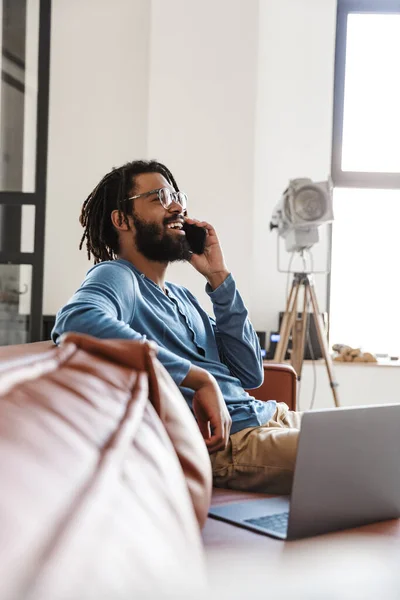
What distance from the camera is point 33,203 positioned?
175 inches

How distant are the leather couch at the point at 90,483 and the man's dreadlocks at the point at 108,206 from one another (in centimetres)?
127

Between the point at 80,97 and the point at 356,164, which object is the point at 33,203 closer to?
the point at 80,97

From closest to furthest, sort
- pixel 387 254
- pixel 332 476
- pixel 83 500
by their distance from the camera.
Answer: pixel 83 500 → pixel 332 476 → pixel 387 254

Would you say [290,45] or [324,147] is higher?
[290,45]

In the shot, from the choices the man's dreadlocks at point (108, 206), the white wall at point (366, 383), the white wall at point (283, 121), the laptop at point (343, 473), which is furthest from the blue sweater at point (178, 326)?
the white wall at point (283, 121)

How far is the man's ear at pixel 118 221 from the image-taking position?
1889mm

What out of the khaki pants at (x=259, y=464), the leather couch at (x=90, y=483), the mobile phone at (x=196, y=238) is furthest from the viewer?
the mobile phone at (x=196, y=238)

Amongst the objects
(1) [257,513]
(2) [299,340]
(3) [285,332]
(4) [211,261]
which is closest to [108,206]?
(4) [211,261]

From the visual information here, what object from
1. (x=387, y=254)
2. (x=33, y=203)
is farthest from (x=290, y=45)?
(x=33, y=203)

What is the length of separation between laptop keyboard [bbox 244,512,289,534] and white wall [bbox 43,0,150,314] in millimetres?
3620

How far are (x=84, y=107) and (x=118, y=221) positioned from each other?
9.74 feet

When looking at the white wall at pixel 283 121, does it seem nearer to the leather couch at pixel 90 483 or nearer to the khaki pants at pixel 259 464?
the khaki pants at pixel 259 464

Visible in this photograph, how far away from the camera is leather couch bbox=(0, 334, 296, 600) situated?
0.80ft

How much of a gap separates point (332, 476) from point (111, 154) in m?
3.91
